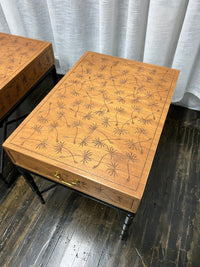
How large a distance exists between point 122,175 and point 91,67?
65cm

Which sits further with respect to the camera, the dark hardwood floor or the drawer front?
the dark hardwood floor

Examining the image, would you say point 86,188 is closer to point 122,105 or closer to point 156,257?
point 122,105

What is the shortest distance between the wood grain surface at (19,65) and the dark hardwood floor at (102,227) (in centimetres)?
52

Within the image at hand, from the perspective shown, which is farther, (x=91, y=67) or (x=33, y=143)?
(x=91, y=67)

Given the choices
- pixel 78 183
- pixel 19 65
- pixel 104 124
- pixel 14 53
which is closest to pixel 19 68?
pixel 19 65

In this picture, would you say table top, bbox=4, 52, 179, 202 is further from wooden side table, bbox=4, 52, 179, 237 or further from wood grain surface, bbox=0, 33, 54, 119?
wood grain surface, bbox=0, 33, 54, 119

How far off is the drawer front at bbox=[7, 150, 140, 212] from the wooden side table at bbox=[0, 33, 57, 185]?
36cm

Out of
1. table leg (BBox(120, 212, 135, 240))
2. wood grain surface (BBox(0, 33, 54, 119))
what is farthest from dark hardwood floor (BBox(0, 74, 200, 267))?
wood grain surface (BBox(0, 33, 54, 119))

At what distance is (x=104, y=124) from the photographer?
0.80m

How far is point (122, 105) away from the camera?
87 centimetres

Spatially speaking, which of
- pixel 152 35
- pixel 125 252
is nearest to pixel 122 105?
pixel 152 35

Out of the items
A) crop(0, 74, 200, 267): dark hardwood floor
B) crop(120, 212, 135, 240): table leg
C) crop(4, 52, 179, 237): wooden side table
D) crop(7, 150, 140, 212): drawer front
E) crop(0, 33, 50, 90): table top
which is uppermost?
crop(0, 33, 50, 90): table top

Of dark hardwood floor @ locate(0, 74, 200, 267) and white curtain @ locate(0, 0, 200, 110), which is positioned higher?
white curtain @ locate(0, 0, 200, 110)

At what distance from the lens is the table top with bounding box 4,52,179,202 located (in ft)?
2.22
